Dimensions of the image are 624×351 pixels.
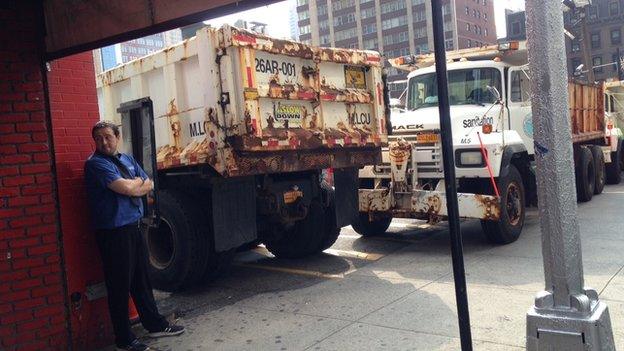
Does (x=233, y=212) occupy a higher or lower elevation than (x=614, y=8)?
lower

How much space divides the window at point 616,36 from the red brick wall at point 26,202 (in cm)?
8774

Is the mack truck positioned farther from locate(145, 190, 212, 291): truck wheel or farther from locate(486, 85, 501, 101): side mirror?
locate(145, 190, 212, 291): truck wheel

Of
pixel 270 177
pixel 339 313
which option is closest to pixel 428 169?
pixel 270 177

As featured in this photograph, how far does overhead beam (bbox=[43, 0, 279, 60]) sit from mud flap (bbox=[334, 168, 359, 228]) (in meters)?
3.67

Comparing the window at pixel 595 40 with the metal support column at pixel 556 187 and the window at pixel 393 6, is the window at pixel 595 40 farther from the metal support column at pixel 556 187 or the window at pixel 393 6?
the metal support column at pixel 556 187

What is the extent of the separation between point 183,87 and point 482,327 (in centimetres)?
388

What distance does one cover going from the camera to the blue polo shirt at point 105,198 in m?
4.39

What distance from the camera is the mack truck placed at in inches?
296

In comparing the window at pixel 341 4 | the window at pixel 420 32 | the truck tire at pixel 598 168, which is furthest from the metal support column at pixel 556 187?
the window at pixel 341 4

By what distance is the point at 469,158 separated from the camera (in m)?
7.53

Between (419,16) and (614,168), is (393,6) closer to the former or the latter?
(419,16)

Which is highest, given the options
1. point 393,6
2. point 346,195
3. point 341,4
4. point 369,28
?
point 341,4

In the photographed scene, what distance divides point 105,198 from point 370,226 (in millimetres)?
5286

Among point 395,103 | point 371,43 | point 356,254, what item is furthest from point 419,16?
point 356,254
